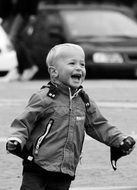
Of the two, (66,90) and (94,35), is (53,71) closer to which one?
(66,90)

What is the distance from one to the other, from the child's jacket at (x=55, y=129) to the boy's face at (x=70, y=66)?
0.07 m

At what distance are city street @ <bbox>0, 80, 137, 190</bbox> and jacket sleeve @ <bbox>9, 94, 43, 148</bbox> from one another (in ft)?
5.29

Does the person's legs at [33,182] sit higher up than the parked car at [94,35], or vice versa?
the person's legs at [33,182]

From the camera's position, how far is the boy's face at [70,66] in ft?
18.0

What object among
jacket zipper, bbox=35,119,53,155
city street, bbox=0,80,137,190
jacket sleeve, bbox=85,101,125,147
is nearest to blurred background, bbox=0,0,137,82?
city street, bbox=0,80,137,190

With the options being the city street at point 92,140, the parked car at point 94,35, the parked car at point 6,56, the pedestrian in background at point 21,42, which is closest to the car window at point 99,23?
the parked car at point 94,35

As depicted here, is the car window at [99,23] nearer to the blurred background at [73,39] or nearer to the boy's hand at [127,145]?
the blurred background at [73,39]

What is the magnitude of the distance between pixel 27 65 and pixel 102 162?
31.5 feet

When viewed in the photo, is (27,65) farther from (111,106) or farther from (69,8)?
(111,106)

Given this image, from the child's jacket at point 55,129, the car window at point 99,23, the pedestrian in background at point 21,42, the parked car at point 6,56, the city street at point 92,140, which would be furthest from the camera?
the car window at point 99,23

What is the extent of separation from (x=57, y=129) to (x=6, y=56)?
39.5ft

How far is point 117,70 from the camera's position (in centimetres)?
1731

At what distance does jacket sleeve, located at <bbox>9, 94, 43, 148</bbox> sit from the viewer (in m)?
5.29

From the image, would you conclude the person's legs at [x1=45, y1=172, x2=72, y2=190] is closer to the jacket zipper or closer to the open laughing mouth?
the jacket zipper
